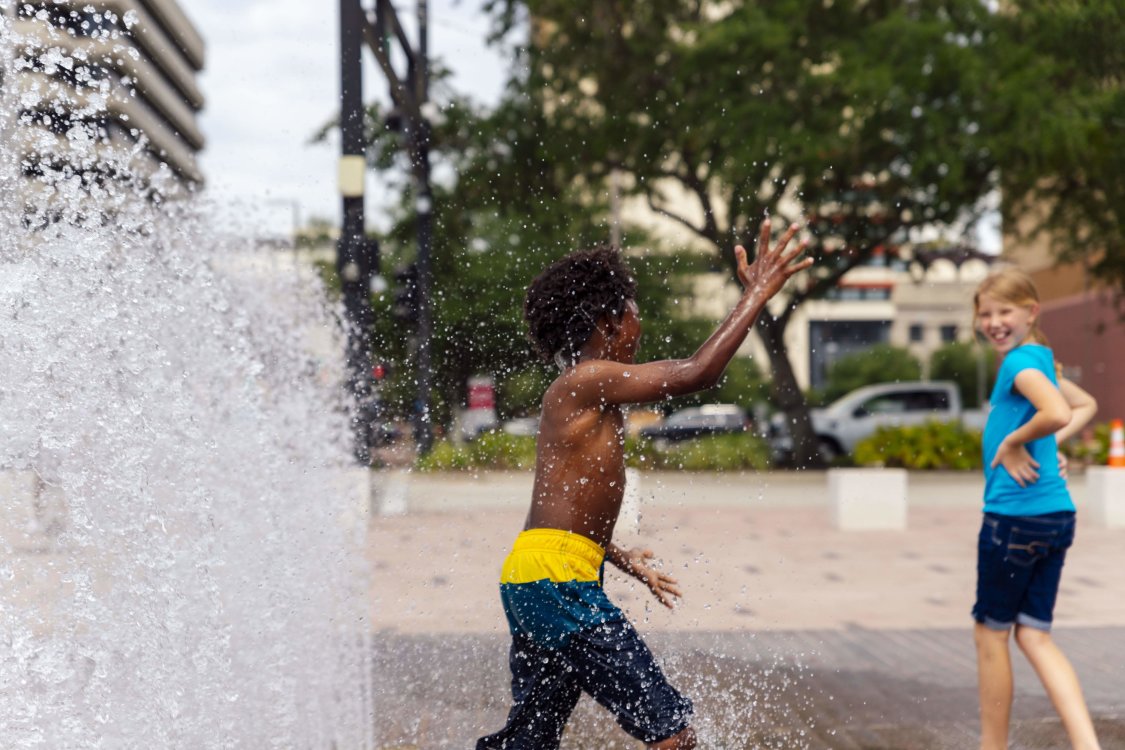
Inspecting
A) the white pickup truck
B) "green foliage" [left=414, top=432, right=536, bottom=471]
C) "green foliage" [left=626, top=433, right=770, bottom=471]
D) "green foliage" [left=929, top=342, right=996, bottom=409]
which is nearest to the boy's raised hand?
"green foliage" [left=414, top=432, right=536, bottom=471]

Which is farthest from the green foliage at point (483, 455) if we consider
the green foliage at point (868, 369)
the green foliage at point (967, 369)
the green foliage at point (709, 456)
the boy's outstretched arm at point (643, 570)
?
the green foliage at point (868, 369)

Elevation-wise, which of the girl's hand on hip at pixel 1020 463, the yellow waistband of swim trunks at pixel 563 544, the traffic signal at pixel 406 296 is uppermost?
the traffic signal at pixel 406 296

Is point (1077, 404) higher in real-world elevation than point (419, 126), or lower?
lower

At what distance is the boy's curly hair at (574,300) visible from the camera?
293cm

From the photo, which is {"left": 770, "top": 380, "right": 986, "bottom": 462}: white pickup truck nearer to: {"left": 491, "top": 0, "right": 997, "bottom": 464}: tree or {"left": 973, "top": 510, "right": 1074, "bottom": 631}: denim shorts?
{"left": 491, "top": 0, "right": 997, "bottom": 464}: tree

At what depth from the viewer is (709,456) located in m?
20.8

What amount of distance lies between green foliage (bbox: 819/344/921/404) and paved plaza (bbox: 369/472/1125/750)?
44189 mm

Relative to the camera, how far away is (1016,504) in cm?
371

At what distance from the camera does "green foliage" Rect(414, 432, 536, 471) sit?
49.3ft

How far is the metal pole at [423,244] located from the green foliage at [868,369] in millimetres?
39828

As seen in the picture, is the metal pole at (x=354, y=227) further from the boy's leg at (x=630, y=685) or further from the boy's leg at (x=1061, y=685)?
the boy's leg at (x=630, y=685)

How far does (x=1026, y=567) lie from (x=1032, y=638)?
0.71ft

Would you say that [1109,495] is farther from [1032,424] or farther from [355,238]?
[1032,424]

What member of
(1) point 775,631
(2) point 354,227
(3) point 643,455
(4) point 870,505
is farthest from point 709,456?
(1) point 775,631
